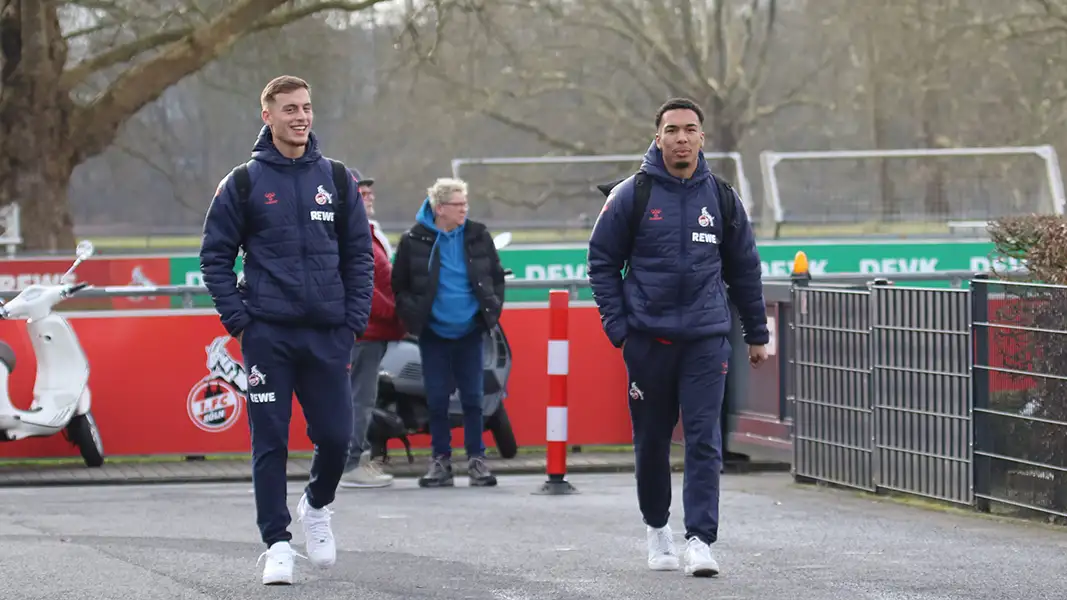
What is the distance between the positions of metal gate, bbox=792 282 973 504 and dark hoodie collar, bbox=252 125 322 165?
3.95 metres

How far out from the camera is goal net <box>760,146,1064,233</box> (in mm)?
21406

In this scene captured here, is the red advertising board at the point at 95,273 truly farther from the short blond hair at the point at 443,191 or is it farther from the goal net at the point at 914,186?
the goal net at the point at 914,186

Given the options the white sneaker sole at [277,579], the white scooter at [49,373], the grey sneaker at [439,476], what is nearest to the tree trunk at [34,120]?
the white scooter at [49,373]

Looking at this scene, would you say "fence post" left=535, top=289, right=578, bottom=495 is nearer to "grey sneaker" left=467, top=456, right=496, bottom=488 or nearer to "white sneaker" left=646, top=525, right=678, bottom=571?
"grey sneaker" left=467, top=456, right=496, bottom=488

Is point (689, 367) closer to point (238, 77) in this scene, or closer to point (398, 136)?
point (238, 77)

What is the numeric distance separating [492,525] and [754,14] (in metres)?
36.8

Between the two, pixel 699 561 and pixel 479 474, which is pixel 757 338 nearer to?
pixel 699 561

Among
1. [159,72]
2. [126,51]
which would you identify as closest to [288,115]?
[159,72]

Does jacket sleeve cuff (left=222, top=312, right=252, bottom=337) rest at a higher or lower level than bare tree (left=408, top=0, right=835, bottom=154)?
lower

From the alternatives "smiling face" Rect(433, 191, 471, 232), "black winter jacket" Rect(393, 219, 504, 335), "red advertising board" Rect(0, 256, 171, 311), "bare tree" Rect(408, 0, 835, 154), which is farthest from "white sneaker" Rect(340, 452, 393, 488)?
"bare tree" Rect(408, 0, 835, 154)

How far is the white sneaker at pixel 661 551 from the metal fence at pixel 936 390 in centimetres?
240

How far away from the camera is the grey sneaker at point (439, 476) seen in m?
11.7

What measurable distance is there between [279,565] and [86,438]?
6.17 meters

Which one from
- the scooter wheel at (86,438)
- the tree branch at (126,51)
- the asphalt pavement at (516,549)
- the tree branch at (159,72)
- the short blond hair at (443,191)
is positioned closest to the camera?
the asphalt pavement at (516,549)
